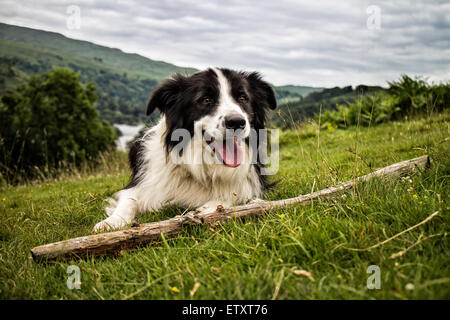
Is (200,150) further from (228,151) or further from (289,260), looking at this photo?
(289,260)

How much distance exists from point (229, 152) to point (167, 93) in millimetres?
1170

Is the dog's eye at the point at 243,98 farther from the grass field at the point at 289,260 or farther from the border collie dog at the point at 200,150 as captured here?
the grass field at the point at 289,260

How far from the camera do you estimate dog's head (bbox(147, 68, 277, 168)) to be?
339 cm

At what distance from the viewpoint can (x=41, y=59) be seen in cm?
13488

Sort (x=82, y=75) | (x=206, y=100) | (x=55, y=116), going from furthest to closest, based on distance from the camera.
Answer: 1. (x=82, y=75)
2. (x=55, y=116)
3. (x=206, y=100)

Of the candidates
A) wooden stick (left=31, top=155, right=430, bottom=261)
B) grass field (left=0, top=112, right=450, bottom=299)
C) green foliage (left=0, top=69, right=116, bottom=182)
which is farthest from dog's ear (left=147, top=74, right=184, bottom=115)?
green foliage (left=0, top=69, right=116, bottom=182)

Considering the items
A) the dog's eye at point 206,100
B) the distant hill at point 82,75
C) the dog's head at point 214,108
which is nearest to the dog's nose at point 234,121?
the dog's head at point 214,108

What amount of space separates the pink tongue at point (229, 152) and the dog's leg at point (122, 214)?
1.20 meters

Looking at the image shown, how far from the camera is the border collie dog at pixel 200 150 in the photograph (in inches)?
138

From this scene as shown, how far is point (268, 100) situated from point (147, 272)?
3.06 meters

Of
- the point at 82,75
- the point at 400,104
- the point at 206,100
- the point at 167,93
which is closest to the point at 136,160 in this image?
the point at 167,93

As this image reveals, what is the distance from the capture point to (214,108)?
3.54m
